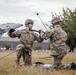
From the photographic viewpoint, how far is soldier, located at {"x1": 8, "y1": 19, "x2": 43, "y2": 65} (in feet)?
39.6

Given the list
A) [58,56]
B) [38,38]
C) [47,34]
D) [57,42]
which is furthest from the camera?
[38,38]

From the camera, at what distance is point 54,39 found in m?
12.0

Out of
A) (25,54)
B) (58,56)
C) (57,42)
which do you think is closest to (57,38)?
(57,42)

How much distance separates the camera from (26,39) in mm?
12062

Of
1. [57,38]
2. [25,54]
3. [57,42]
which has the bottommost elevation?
Result: [25,54]

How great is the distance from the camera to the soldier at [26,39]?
1206cm

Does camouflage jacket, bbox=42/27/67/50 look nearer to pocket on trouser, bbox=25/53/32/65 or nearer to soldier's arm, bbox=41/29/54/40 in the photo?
soldier's arm, bbox=41/29/54/40

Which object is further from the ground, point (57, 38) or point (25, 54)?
point (57, 38)

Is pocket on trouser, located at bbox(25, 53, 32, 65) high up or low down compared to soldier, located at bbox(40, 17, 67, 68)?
down

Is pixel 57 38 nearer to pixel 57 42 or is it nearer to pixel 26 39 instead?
pixel 57 42

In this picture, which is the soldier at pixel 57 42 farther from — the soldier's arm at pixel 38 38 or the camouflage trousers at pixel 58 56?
the soldier's arm at pixel 38 38

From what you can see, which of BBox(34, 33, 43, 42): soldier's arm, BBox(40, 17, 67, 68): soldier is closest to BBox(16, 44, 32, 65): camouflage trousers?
BBox(34, 33, 43, 42): soldier's arm

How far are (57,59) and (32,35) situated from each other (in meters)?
1.10

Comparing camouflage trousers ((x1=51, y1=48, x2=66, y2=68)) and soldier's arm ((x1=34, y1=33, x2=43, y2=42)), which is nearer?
camouflage trousers ((x1=51, y1=48, x2=66, y2=68))
